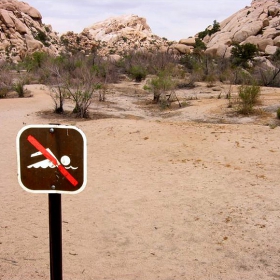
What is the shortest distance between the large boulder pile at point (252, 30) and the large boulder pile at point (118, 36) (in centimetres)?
1261

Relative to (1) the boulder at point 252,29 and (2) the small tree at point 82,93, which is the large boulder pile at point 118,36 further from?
(2) the small tree at point 82,93

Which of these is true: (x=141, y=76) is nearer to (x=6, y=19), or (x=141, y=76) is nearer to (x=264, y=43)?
(x=264, y=43)

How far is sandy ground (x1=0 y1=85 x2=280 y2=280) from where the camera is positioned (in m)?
4.14

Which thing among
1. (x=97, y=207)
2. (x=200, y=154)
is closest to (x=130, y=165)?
(x=200, y=154)

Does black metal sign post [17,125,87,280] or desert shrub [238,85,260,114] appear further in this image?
desert shrub [238,85,260,114]

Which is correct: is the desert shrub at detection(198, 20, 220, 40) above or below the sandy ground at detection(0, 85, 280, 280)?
above

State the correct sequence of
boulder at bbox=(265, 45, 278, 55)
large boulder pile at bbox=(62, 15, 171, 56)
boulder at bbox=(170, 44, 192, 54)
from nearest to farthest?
boulder at bbox=(265, 45, 278, 55), boulder at bbox=(170, 44, 192, 54), large boulder pile at bbox=(62, 15, 171, 56)

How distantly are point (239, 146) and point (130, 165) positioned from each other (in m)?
2.78

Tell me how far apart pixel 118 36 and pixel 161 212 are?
71.5 metres

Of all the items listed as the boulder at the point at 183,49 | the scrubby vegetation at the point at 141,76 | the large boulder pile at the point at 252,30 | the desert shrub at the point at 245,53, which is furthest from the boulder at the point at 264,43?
the boulder at the point at 183,49

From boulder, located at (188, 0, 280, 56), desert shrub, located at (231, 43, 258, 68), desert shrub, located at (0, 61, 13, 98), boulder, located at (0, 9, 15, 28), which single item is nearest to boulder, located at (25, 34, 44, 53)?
boulder, located at (0, 9, 15, 28)

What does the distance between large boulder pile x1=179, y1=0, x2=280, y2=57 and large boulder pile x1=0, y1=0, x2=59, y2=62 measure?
18900 millimetres

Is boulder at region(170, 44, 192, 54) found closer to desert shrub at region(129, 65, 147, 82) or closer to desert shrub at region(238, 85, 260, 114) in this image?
desert shrub at region(129, 65, 147, 82)

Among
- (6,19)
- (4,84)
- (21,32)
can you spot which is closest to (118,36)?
(21,32)
